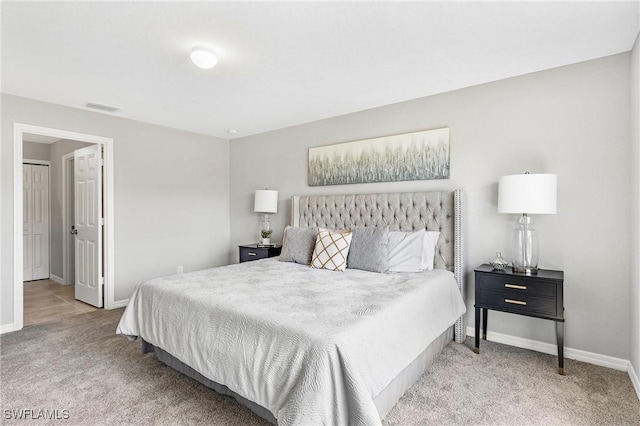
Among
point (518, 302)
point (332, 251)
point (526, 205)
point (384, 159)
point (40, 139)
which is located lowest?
point (518, 302)

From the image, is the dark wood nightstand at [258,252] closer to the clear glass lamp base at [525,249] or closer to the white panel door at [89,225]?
the white panel door at [89,225]

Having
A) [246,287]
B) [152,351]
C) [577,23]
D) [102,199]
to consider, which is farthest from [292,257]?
[577,23]

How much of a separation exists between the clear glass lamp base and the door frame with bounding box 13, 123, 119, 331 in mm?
4521

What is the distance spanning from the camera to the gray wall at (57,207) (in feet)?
18.5

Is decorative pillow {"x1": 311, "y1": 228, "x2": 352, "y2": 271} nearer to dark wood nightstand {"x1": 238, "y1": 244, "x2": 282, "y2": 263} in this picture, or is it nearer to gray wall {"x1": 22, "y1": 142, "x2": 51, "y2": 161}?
dark wood nightstand {"x1": 238, "y1": 244, "x2": 282, "y2": 263}

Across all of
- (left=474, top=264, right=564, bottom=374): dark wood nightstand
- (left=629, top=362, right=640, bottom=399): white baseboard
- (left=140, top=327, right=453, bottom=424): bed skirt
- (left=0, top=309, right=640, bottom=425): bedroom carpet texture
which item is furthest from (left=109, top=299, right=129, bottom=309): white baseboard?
(left=629, top=362, right=640, bottom=399): white baseboard

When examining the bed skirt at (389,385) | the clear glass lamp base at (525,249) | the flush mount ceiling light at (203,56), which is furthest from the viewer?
the clear glass lamp base at (525,249)

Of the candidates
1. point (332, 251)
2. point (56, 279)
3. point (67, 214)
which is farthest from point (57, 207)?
point (332, 251)

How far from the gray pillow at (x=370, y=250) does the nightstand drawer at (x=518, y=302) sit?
87 cm

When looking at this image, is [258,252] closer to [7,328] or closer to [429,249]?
[429,249]

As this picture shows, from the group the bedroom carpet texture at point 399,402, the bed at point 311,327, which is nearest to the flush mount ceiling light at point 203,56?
the bed at point 311,327

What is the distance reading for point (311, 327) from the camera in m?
1.68

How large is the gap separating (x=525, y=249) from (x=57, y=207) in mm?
6969

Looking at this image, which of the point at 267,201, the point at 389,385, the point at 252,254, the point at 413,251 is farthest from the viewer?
the point at 267,201
